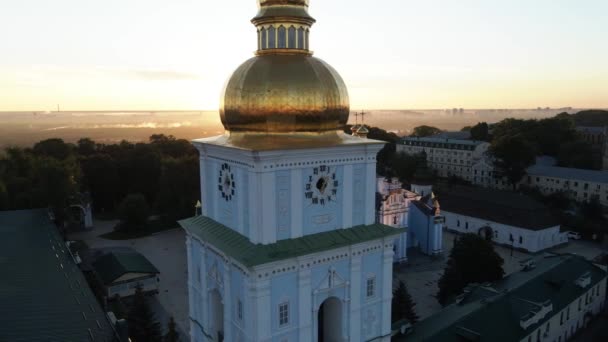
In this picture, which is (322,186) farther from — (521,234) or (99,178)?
(99,178)

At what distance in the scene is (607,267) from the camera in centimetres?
3219

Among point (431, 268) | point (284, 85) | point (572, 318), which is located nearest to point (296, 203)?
point (284, 85)

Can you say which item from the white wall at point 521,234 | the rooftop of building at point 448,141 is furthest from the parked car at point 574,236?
the rooftop of building at point 448,141

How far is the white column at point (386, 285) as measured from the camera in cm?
1214

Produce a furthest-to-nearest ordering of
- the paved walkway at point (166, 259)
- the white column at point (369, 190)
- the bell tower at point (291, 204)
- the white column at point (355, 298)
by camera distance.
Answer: the paved walkway at point (166, 259) → the white column at point (369, 190) → the white column at point (355, 298) → the bell tower at point (291, 204)

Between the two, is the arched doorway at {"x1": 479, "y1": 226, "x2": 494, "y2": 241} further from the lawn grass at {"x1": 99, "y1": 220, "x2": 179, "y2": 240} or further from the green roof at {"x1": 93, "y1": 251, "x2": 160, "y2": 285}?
the lawn grass at {"x1": 99, "y1": 220, "x2": 179, "y2": 240}

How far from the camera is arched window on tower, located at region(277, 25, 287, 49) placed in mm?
11305

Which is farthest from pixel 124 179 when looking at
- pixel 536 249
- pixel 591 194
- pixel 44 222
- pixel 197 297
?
pixel 591 194

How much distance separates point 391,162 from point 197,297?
69.3 meters

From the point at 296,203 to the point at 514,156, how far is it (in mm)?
57336

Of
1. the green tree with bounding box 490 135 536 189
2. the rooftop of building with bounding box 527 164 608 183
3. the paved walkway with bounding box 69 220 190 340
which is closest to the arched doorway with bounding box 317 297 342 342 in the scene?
the paved walkway with bounding box 69 220 190 340

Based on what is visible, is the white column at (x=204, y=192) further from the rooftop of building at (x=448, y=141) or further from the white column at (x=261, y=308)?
the rooftop of building at (x=448, y=141)

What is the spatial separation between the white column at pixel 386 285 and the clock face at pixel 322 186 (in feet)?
7.34

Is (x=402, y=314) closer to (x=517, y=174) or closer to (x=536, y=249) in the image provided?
(x=536, y=249)
